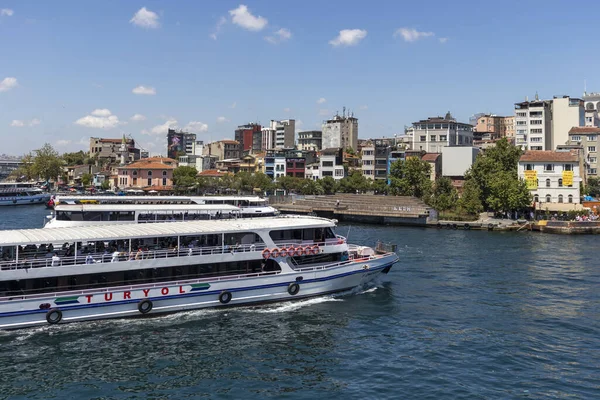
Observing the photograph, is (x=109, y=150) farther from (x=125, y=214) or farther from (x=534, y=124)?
(x=125, y=214)

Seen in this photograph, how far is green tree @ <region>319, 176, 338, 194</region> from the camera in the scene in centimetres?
9679

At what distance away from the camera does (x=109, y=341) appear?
845 inches

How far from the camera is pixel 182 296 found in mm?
24578

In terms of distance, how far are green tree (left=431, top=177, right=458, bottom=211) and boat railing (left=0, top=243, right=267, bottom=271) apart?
48.9 m

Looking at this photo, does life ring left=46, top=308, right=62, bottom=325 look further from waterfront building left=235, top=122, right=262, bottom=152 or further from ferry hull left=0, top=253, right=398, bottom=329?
waterfront building left=235, top=122, right=262, bottom=152

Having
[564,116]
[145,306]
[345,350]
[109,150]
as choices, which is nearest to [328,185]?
[564,116]

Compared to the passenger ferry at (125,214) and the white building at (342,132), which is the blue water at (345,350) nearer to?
the passenger ferry at (125,214)

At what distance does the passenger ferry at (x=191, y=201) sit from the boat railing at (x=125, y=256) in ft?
63.5

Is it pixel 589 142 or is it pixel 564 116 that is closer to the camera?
pixel 589 142

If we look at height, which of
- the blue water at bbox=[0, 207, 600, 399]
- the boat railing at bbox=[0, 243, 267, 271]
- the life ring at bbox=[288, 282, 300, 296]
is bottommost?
the blue water at bbox=[0, 207, 600, 399]

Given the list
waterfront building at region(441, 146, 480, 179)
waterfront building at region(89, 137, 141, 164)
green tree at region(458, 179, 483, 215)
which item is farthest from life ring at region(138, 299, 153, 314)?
waterfront building at region(89, 137, 141, 164)

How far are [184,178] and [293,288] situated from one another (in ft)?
274

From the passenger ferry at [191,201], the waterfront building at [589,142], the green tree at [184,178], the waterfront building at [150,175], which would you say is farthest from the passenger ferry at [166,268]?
the waterfront building at [150,175]

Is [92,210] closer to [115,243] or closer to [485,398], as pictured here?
[115,243]
